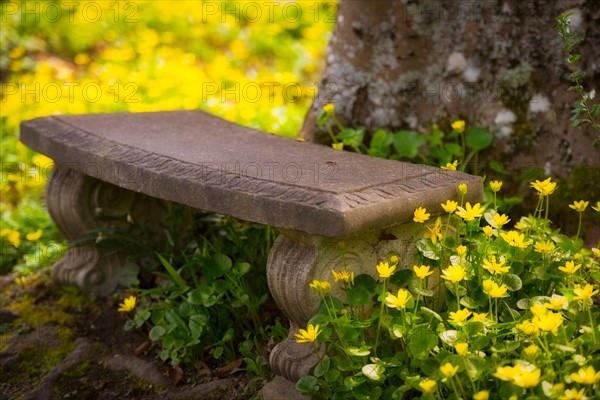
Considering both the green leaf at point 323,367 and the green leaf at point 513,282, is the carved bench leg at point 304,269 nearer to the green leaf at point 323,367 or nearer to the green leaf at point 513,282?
the green leaf at point 323,367

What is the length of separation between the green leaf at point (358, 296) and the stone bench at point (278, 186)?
10cm

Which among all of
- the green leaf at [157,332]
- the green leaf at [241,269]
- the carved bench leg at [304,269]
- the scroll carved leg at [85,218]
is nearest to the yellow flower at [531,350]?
the carved bench leg at [304,269]

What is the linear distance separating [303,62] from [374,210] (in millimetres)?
4341

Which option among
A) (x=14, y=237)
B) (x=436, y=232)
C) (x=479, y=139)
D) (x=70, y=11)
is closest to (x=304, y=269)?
(x=436, y=232)

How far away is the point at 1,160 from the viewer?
4.67 meters

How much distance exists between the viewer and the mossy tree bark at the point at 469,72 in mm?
3162

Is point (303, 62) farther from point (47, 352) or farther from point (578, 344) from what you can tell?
point (578, 344)

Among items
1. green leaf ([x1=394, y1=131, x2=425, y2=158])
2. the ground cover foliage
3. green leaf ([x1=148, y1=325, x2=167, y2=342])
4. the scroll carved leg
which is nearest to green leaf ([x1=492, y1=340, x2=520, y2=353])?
the ground cover foliage

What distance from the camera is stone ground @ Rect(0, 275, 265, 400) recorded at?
8.99 ft

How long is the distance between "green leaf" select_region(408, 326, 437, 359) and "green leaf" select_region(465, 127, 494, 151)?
1.28m

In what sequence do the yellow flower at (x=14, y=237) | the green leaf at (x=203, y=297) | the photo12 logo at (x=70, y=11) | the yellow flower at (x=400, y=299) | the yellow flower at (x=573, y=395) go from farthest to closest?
1. the photo12 logo at (x=70, y=11)
2. the yellow flower at (x=14, y=237)
3. the green leaf at (x=203, y=297)
4. the yellow flower at (x=400, y=299)
5. the yellow flower at (x=573, y=395)

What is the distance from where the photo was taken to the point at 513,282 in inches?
89.8

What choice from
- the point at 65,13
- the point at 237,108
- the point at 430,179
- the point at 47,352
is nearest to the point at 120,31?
the point at 65,13

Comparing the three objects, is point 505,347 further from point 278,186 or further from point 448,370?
point 278,186
